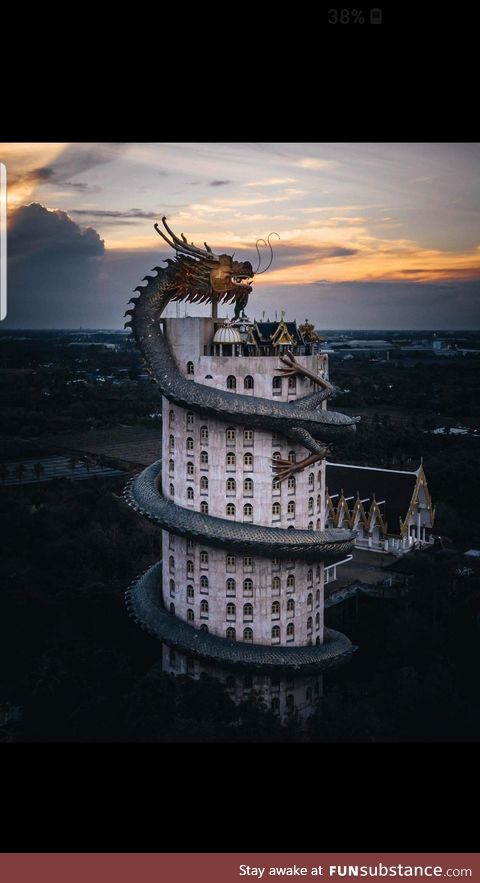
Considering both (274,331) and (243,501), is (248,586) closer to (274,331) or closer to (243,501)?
(243,501)

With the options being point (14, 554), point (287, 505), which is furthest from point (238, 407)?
point (14, 554)

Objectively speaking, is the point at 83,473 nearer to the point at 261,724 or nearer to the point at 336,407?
the point at 336,407

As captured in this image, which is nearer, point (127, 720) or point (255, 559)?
point (127, 720)

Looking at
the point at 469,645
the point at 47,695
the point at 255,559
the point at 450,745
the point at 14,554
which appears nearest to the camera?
the point at 450,745

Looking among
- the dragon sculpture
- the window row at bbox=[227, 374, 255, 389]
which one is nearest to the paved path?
the dragon sculpture

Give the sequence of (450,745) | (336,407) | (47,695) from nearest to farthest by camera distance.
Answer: (450,745) → (47,695) → (336,407)

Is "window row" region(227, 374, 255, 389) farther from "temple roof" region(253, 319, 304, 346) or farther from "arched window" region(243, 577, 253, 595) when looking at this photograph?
"arched window" region(243, 577, 253, 595)

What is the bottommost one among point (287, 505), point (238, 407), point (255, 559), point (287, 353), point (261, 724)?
point (261, 724)

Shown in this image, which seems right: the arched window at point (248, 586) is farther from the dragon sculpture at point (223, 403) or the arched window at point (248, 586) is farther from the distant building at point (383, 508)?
the distant building at point (383, 508)
